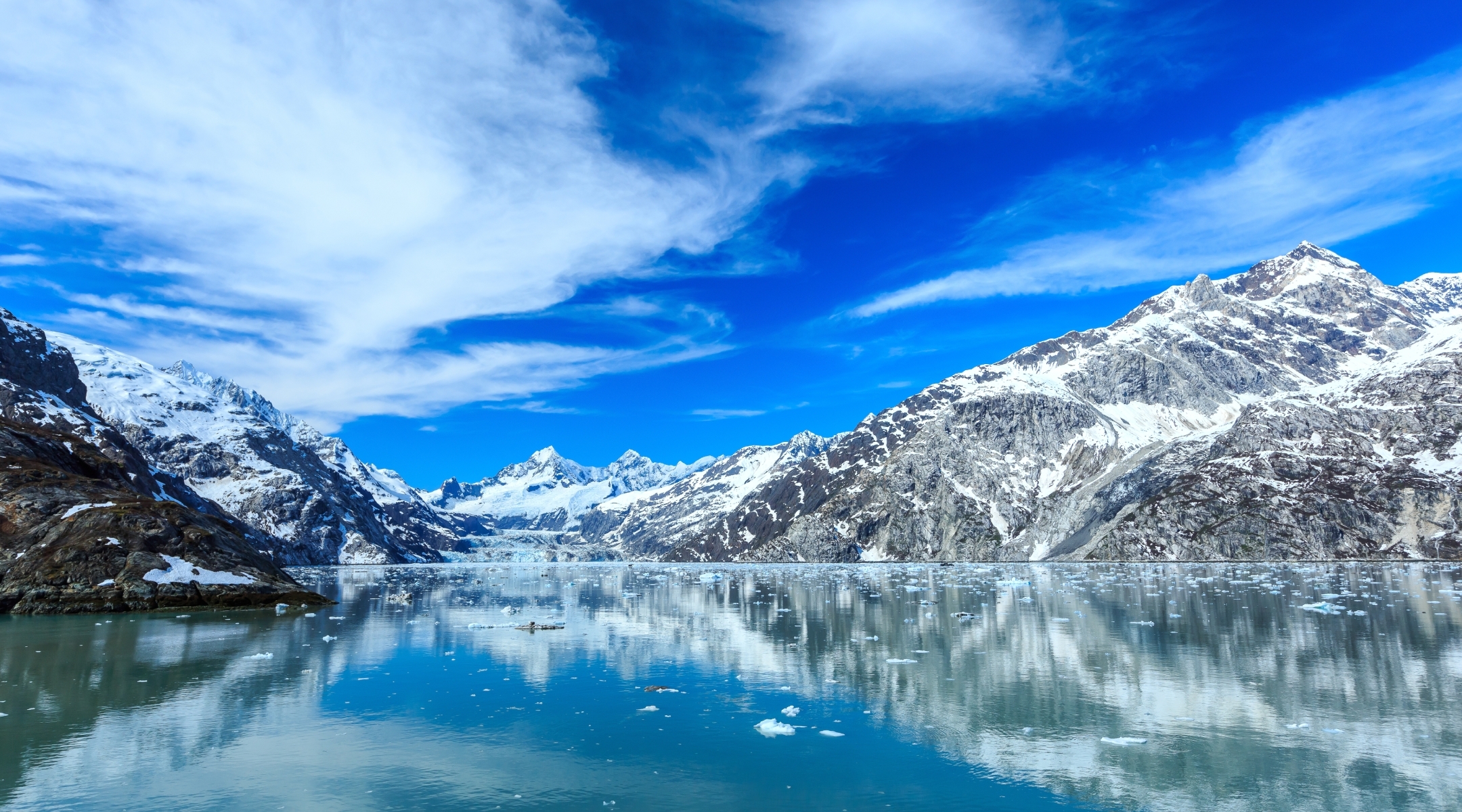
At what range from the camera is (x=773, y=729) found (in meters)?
28.2

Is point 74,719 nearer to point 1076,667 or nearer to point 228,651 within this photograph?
point 228,651

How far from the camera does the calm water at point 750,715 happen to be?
21.6m

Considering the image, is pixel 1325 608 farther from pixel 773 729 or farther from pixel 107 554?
pixel 107 554

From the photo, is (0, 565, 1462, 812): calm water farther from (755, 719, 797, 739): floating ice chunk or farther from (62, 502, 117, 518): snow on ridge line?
(62, 502, 117, 518): snow on ridge line

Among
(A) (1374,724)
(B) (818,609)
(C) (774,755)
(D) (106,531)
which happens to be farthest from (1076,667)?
(D) (106,531)

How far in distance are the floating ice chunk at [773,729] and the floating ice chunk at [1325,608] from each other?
56.9 meters

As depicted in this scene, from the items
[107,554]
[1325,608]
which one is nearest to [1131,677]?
[1325,608]

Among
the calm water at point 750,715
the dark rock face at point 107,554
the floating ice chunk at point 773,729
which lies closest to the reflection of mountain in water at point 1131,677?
the calm water at point 750,715

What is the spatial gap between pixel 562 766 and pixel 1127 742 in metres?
18.7

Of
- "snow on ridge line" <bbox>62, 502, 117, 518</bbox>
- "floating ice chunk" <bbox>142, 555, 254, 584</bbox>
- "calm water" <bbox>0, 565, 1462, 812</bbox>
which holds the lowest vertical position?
"calm water" <bbox>0, 565, 1462, 812</bbox>

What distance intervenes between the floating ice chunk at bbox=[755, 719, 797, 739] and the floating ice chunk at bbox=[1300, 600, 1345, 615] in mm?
56937

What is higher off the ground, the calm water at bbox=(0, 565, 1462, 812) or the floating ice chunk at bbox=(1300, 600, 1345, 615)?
the floating ice chunk at bbox=(1300, 600, 1345, 615)

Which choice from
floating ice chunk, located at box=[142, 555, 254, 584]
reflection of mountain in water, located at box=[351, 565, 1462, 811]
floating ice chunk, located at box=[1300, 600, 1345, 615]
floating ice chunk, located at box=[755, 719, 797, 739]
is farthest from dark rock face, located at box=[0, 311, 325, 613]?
floating ice chunk, located at box=[1300, 600, 1345, 615]

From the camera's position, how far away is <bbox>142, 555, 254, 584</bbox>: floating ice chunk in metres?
81.7
